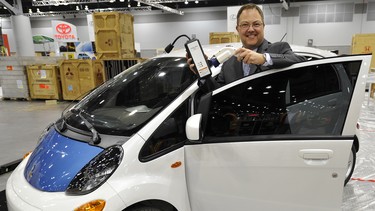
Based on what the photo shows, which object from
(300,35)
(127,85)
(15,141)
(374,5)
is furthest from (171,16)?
(127,85)

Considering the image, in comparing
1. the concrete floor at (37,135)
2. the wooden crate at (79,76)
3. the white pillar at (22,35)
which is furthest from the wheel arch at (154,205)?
the white pillar at (22,35)

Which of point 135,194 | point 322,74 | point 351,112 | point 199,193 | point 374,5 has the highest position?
point 374,5

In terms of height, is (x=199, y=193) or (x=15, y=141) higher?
(x=199, y=193)

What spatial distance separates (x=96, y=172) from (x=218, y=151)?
64 cm

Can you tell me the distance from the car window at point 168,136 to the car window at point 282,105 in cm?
15

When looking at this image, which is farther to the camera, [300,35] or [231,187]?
[300,35]

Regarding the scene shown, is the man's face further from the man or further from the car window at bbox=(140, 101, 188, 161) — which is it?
the car window at bbox=(140, 101, 188, 161)

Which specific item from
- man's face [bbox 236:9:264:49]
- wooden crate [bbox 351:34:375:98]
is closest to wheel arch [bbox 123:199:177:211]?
man's face [bbox 236:9:264:49]

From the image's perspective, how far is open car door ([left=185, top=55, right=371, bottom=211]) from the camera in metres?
1.33

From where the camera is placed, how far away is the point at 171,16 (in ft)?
58.5

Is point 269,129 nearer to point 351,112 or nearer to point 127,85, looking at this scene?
point 351,112

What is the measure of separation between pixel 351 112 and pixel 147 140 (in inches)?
42.8

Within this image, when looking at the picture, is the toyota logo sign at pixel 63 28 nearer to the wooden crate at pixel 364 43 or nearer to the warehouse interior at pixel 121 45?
the warehouse interior at pixel 121 45

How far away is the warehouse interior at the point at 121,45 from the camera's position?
385cm
